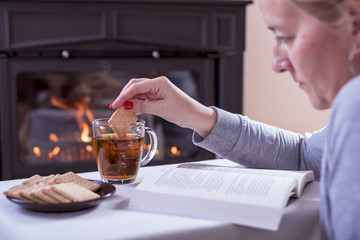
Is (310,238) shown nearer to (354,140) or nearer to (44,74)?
(354,140)

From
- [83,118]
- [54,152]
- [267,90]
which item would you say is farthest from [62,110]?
[267,90]

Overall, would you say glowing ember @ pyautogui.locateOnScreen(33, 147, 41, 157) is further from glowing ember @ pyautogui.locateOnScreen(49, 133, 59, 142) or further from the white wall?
the white wall

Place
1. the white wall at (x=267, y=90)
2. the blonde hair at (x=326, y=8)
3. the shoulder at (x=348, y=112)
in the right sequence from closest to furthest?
the shoulder at (x=348, y=112) → the blonde hair at (x=326, y=8) → the white wall at (x=267, y=90)

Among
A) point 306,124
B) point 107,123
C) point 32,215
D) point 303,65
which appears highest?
point 303,65

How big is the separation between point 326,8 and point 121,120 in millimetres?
498

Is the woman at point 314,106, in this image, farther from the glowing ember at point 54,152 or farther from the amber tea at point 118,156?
the glowing ember at point 54,152

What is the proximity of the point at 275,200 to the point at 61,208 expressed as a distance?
33 cm

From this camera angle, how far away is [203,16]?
2.24m

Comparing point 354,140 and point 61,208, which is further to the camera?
point 61,208

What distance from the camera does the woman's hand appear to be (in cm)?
99

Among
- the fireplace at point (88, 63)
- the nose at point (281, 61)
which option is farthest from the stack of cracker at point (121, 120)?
the fireplace at point (88, 63)

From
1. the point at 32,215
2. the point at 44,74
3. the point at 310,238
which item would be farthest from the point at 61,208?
the point at 44,74

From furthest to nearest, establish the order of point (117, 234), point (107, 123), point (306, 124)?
point (306, 124) < point (107, 123) < point (117, 234)

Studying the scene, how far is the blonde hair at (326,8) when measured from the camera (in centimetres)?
62
